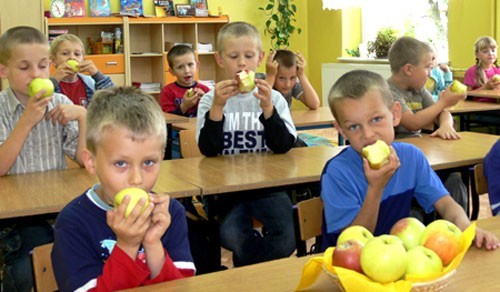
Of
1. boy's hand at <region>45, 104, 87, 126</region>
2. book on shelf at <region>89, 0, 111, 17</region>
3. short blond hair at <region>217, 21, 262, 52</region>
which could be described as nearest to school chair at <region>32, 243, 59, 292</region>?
boy's hand at <region>45, 104, 87, 126</region>

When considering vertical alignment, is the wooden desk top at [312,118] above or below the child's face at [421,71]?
below

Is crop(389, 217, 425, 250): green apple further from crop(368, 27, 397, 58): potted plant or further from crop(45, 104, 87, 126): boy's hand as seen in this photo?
crop(368, 27, 397, 58): potted plant

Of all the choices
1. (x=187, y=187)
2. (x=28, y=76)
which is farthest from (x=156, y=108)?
(x=28, y=76)

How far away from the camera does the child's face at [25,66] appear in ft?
10.2

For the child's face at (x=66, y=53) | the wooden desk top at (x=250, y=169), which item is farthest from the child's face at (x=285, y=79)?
the wooden desk top at (x=250, y=169)

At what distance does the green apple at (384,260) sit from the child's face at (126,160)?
68cm

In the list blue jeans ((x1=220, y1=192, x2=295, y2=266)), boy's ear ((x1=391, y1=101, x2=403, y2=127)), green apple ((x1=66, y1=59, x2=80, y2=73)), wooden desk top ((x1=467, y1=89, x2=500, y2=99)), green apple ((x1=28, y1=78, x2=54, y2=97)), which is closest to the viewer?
boy's ear ((x1=391, y1=101, x2=403, y2=127))

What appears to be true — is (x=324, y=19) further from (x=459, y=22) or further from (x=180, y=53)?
(x=180, y=53)

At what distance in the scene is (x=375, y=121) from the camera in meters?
2.18

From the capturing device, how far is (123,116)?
1803mm

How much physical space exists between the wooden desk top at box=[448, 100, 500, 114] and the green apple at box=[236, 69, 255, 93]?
262 cm

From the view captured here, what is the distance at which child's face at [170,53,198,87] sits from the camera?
5500 mm

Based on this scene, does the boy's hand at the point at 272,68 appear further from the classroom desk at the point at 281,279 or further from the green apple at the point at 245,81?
the classroom desk at the point at 281,279

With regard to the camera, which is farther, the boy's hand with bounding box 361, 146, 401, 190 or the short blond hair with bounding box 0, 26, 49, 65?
the short blond hair with bounding box 0, 26, 49, 65
